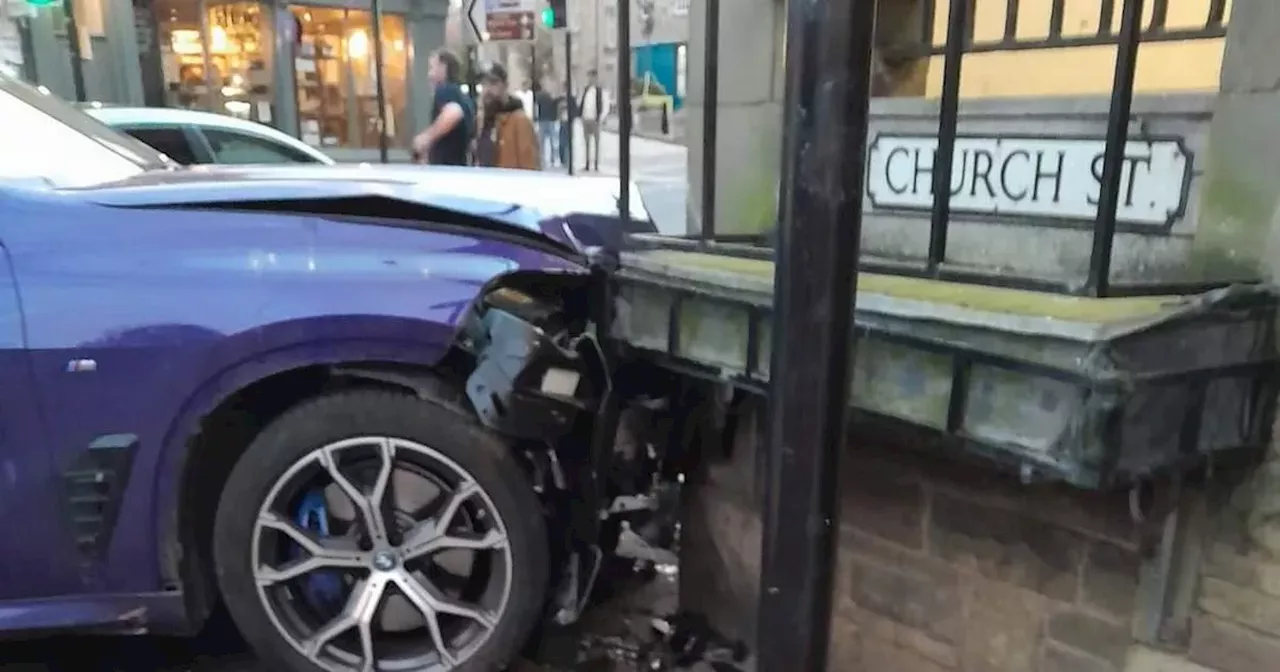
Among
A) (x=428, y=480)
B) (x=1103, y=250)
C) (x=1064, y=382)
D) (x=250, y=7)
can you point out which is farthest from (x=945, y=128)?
(x=250, y=7)

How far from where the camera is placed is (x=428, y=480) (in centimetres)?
274

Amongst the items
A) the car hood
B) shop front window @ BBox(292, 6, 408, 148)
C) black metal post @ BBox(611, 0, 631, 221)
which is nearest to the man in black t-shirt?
the car hood

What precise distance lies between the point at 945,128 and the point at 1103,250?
411mm

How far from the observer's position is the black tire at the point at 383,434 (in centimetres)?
266

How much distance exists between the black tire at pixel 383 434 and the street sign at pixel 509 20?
17.5 feet

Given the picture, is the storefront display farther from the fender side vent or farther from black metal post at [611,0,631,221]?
the fender side vent

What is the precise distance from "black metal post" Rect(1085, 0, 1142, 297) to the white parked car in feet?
16.7

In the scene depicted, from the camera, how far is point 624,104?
2.82m

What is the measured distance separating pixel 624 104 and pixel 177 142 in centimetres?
454

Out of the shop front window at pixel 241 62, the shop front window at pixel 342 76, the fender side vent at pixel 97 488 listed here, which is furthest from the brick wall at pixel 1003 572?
the shop front window at pixel 241 62

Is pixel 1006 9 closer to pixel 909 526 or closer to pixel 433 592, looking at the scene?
pixel 909 526

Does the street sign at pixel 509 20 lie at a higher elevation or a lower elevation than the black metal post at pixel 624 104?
higher

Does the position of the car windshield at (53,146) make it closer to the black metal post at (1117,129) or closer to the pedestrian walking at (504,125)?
the black metal post at (1117,129)

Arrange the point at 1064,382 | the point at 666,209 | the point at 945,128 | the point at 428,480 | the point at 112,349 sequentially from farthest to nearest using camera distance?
the point at 666,209
the point at 428,480
the point at 112,349
the point at 945,128
the point at 1064,382
